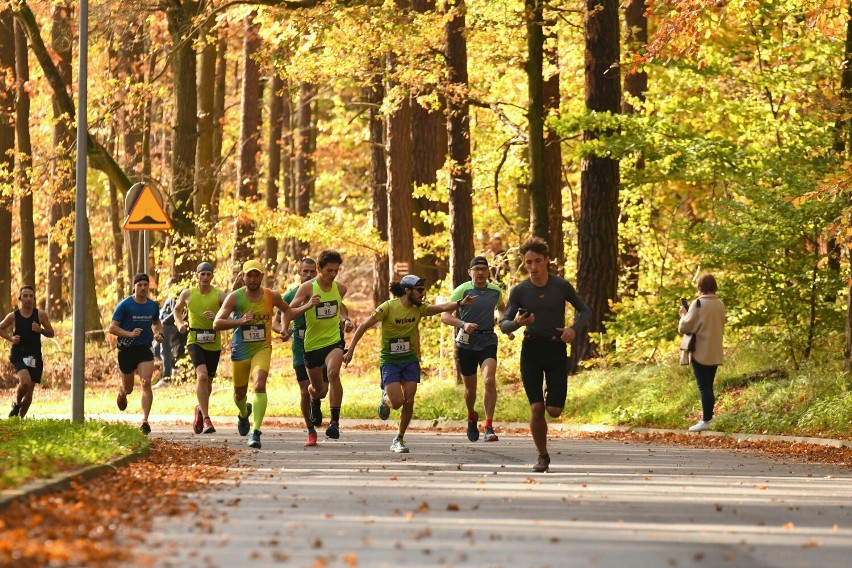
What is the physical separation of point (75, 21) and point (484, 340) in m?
20.0

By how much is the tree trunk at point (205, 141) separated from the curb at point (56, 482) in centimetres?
1972

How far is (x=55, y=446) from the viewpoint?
1384 centimetres

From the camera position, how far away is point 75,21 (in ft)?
117

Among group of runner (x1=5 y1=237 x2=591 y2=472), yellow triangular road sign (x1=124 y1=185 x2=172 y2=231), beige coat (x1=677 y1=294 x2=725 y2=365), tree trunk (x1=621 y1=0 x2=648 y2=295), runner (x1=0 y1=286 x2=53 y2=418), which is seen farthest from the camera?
tree trunk (x1=621 y1=0 x2=648 y2=295)

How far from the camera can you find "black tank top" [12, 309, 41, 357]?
21828 mm

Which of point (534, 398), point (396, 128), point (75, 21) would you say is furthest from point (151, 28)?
point (534, 398)

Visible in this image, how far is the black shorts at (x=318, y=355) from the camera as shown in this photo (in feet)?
59.3

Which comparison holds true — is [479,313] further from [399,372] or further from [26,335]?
[26,335]

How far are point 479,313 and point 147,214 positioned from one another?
4.39 meters

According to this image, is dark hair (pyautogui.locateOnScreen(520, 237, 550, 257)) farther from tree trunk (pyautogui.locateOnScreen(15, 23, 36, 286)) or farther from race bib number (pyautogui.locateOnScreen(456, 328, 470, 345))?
tree trunk (pyautogui.locateOnScreen(15, 23, 36, 286))

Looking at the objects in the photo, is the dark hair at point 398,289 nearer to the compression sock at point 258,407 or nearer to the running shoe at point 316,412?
the compression sock at point 258,407

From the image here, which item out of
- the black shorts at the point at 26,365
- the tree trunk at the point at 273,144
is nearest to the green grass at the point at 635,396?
the black shorts at the point at 26,365

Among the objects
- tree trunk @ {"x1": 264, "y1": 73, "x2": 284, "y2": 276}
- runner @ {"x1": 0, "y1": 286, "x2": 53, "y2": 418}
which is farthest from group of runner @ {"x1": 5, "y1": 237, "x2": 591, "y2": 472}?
tree trunk @ {"x1": 264, "y1": 73, "x2": 284, "y2": 276}

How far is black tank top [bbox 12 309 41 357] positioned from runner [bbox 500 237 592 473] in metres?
10.1
